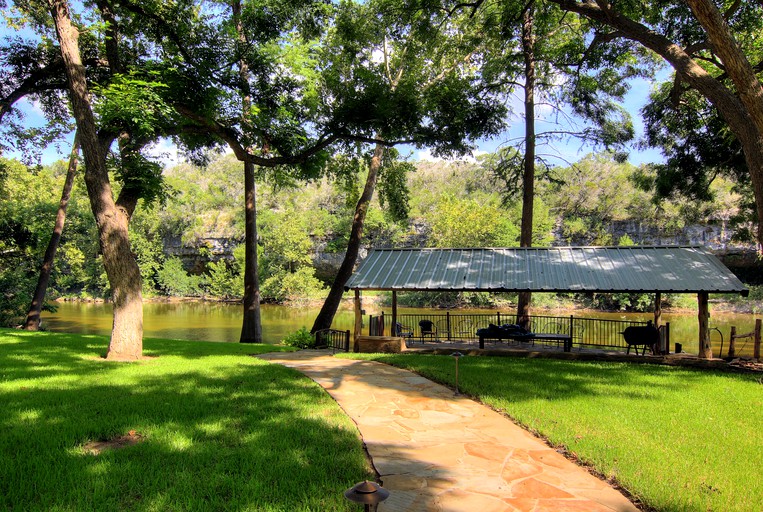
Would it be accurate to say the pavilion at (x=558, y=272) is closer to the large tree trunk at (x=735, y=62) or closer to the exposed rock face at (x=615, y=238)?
the large tree trunk at (x=735, y=62)

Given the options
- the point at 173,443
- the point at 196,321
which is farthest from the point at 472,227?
the point at 173,443

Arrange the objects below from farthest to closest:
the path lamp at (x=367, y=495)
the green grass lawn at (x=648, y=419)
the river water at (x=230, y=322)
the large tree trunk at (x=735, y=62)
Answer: the river water at (x=230, y=322), the large tree trunk at (x=735, y=62), the green grass lawn at (x=648, y=419), the path lamp at (x=367, y=495)

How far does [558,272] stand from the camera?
39.6ft

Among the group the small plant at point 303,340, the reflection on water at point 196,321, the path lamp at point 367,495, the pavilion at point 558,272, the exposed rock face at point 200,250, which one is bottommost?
the reflection on water at point 196,321

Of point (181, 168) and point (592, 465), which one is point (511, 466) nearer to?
point (592, 465)

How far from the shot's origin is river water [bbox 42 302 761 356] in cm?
2294

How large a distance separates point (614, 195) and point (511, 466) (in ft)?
140

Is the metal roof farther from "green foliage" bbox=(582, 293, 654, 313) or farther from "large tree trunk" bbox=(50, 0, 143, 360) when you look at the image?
"green foliage" bbox=(582, 293, 654, 313)

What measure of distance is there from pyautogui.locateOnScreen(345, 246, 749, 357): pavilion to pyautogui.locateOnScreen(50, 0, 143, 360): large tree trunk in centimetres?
525

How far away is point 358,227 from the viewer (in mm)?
16234

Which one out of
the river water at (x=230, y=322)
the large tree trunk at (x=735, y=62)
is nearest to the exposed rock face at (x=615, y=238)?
the river water at (x=230, y=322)

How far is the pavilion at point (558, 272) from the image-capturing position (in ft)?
34.7

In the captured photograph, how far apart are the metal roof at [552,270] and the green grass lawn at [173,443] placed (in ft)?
19.3

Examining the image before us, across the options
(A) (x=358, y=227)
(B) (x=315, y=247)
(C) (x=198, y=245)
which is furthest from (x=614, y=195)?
(C) (x=198, y=245)
